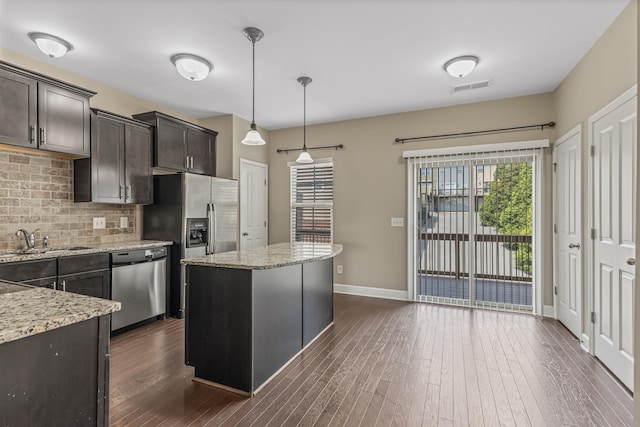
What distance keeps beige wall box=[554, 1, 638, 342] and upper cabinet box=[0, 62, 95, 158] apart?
4515 millimetres

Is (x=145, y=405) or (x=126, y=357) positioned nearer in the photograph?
(x=145, y=405)

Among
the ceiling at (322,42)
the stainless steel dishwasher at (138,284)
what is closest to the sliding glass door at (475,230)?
the ceiling at (322,42)

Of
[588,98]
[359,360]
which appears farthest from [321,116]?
[359,360]

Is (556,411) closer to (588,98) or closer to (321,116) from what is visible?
(588,98)

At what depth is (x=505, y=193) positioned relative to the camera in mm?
4113

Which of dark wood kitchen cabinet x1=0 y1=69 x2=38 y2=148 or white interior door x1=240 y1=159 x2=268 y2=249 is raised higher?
dark wood kitchen cabinet x1=0 y1=69 x2=38 y2=148

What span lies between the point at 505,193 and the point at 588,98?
1398 millimetres

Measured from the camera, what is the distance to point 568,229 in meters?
3.46

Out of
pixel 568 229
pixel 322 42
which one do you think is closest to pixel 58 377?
pixel 322 42

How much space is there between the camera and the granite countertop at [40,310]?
0.97 meters

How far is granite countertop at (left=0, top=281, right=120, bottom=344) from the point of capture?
Answer: 0.97m

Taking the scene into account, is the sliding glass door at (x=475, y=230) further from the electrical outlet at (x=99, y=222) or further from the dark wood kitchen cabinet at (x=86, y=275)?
the electrical outlet at (x=99, y=222)

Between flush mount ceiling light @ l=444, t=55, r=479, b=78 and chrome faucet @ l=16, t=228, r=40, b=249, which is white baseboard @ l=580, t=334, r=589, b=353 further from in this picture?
chrome faucet @ l=16, t=228, r=40, b=249

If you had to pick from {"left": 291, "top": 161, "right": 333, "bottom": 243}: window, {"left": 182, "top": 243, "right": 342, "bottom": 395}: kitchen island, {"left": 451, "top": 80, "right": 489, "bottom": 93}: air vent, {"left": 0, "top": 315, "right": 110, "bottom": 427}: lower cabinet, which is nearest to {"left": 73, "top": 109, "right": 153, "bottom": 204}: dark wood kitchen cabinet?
{"left": 182, "top": 243, "right": 342, "bottom": 395}: kitchen island
